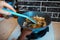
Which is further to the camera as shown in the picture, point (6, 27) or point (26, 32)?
point (6, 27)

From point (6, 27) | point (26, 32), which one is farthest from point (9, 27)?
point (26, 32)

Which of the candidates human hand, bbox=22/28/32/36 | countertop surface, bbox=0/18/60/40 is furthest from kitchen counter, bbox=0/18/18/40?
human hand, bbox=22/28/32/36

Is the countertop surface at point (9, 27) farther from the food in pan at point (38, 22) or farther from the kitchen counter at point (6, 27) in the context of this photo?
the food in pan at point (38, 22)

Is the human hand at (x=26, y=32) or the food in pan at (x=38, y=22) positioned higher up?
the food in pan at (x=38, y=22)

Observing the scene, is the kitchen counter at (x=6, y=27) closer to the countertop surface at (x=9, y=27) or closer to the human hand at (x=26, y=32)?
the countertop surface at (x=9, y=27)

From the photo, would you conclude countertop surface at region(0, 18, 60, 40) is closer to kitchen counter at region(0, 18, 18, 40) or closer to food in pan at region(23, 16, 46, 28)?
kitchen counter at region(0, 18, 18, 40)

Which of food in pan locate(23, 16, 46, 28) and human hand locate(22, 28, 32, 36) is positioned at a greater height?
food in pan locate(23, 16, 46, 28)

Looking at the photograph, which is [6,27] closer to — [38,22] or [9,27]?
[9,27]

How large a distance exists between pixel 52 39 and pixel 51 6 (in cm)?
34

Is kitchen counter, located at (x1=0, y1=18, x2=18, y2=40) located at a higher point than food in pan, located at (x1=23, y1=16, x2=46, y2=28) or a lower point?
lower

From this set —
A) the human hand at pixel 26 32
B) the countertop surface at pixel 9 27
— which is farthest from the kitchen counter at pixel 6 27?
the human hand at pixel 26 32

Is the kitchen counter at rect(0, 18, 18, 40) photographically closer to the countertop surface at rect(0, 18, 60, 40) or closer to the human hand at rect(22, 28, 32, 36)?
the countertop surface at rect(0, 18, 60, 40)

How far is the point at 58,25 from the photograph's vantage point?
40.6 inches

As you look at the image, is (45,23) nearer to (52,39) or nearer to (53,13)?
(52,39)
